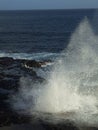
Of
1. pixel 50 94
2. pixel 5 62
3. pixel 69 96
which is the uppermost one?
pixel 5 62

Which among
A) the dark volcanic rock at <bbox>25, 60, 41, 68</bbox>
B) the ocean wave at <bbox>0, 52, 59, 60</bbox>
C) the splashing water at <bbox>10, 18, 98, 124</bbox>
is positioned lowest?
the splashing water at <bbox>10, 18, 98, 124</bbox>

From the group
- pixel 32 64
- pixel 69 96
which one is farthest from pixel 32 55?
pixel 69 96

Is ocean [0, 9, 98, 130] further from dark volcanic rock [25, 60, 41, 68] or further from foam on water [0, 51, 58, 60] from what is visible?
foam on water [0, 51, 58, 60]

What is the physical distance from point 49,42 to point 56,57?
16.1m

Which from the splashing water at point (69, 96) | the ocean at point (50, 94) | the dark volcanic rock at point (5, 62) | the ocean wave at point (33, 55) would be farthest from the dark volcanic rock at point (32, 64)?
the ocean wave at point (33, 55)

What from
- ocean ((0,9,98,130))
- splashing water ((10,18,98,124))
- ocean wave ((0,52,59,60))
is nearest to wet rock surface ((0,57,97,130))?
ocean ((0,9,98,130))

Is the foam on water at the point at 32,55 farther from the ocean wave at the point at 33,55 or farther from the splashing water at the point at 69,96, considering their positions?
the splashing water at the point at 69,96

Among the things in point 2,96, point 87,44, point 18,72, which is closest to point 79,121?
point 2,96

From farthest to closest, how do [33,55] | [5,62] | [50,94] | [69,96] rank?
[33,55] → [5,62] → [50,94] → [69,96]

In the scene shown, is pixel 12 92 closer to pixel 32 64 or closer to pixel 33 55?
pixel 32 64

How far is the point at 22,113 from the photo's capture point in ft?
66.1

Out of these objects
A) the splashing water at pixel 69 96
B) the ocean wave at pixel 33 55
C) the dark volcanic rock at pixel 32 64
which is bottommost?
the splashing water at pixel 69 96

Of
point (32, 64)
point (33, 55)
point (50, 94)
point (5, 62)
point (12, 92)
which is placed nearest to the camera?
point (50, 94)

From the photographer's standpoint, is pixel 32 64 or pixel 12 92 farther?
pixel 32 64
